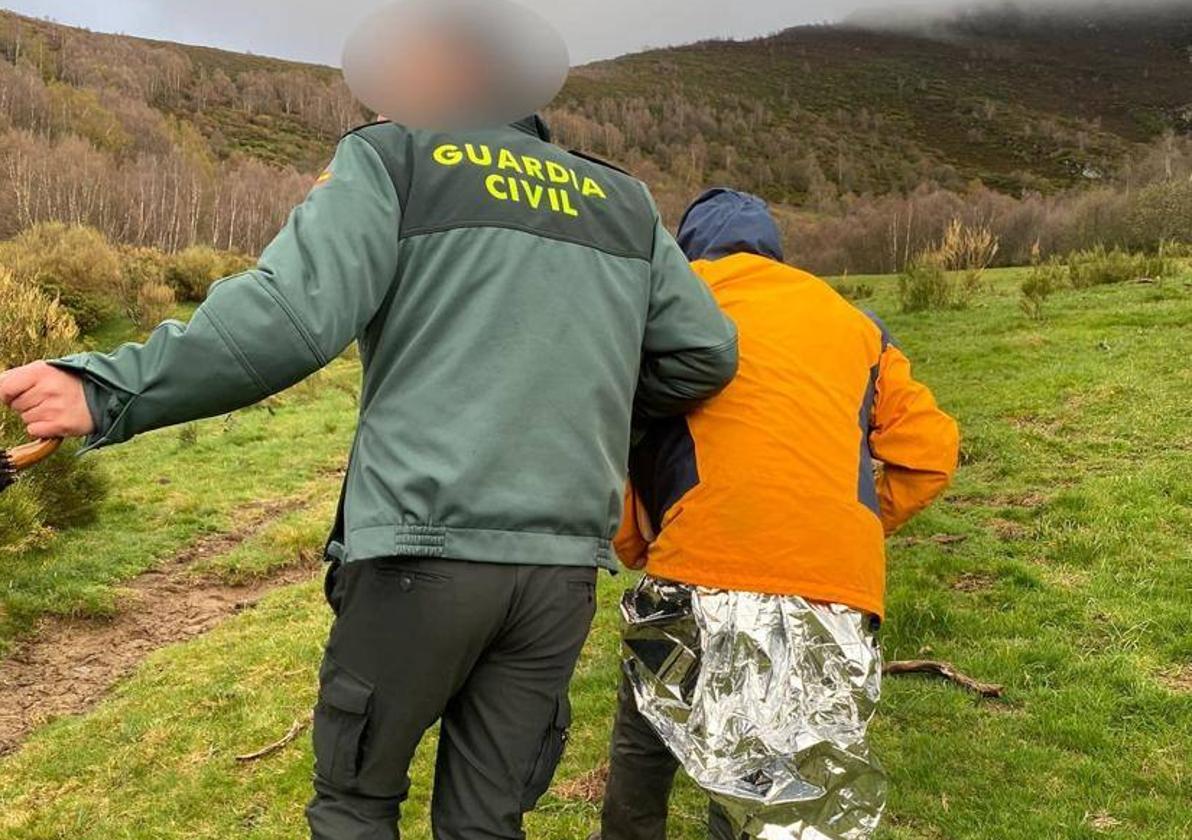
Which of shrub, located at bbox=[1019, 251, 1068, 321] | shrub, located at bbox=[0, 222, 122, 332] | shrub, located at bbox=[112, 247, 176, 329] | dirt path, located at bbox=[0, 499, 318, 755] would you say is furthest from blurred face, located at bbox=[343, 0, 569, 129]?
shrub, located at bbox=[112, 247, 176, 329]

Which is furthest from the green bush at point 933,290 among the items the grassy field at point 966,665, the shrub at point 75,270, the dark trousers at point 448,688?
the shrub at point 75,270

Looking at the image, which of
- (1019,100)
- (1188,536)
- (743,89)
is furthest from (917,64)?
(1188,536)

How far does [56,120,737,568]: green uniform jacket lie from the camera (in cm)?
160

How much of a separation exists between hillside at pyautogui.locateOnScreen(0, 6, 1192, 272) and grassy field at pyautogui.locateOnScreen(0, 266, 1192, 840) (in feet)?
78.7

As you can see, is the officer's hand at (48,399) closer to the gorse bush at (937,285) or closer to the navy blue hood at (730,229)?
the navy blue hood at (730,229)

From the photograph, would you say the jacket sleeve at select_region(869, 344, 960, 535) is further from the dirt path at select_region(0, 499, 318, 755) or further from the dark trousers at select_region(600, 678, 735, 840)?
the dirt path at select_region(0, 499, 318, 755)

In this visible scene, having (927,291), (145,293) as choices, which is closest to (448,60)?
(927,291)

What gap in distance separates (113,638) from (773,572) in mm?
6133

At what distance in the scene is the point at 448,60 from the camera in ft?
6.04

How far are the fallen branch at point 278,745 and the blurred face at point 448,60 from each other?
3.51m

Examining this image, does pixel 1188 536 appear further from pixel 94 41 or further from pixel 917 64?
pixel 917 64

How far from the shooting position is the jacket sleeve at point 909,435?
8.41 feet

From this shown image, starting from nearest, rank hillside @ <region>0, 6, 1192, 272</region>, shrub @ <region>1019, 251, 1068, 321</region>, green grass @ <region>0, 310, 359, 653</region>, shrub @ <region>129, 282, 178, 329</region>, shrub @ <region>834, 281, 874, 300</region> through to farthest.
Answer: green grass @ <region>0, 310, 359, 653</region> → shrub @ <region>1019, 251, 1068, 321</region> → shrub @ <region>129, 282, 178, 329</region> → shrub @ <region>834, 281, 874, 300</region> → hillside @ <region>0, 6, 1192, 272</region>

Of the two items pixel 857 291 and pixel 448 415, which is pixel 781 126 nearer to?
pixel 857 291
